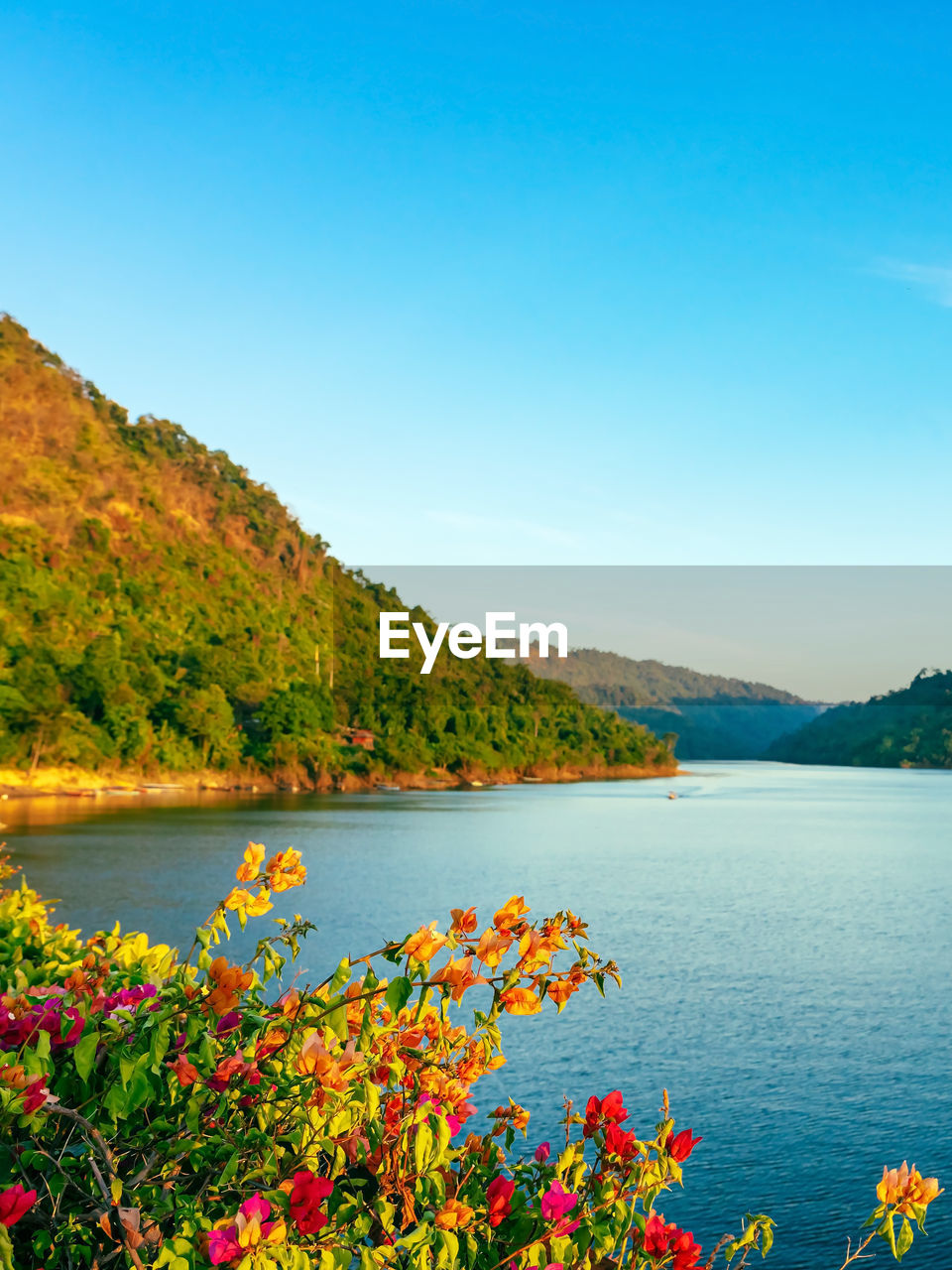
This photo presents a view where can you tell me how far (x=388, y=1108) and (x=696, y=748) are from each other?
135749 mm

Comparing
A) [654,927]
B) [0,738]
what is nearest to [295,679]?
[0,738]

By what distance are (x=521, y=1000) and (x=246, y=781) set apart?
53.7 meters

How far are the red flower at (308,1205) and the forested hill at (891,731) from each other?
4330 inches

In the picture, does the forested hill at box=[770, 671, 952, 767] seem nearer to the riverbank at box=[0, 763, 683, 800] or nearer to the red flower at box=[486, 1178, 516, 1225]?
the riverbank at box=[0, 763, 683, 800]

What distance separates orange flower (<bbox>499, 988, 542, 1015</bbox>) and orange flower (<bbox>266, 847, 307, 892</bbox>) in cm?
52

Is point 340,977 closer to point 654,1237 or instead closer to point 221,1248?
point 221,1248

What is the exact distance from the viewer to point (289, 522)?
89.9 meters

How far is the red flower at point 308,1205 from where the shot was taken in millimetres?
1588

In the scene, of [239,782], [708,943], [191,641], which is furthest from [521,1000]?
[191,641]

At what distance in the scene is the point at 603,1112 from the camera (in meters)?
2.12

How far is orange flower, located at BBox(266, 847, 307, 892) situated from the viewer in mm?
A: 2115

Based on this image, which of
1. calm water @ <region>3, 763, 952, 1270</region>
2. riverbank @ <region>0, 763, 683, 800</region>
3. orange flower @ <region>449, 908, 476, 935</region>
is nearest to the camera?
orange flower @ <region>449, 908, 476, 935</region>

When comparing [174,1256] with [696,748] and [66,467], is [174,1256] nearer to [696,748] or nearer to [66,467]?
[66,467]

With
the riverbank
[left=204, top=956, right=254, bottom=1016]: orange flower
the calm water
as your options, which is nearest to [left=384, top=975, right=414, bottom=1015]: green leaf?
[left=204, top=956, right=254, bottom=1016]: orange flower
